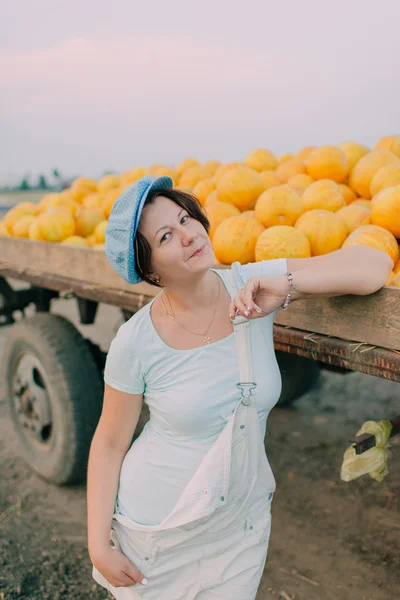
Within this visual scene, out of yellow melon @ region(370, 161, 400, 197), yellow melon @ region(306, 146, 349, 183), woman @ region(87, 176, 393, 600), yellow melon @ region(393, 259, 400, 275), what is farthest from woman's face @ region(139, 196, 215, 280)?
yellow melon @ region(306, 146, 349, 183)

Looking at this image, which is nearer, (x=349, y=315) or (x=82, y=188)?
(x=349, y=315)

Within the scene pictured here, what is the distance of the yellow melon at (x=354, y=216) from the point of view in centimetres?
238

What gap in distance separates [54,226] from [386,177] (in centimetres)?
204

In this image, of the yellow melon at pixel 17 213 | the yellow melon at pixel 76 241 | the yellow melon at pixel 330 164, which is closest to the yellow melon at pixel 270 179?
the yellow melon at pixel 330 164

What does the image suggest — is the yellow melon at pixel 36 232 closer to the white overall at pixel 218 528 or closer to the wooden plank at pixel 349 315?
the wooden plank at pixel 349 315

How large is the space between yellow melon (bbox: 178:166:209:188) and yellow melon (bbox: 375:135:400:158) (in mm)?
1209

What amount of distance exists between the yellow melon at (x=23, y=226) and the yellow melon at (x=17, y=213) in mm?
161

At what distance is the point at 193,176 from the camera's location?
151 inches

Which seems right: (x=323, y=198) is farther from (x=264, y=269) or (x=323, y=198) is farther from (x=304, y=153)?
(x=304, y=153)

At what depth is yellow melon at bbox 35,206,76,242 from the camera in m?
3.45

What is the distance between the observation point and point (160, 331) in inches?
66.7

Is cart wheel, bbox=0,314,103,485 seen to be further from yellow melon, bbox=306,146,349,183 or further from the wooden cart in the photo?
yellow melon, bbox=306,146,349,183

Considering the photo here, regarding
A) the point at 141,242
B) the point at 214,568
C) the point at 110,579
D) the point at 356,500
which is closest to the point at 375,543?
the point at 356,500

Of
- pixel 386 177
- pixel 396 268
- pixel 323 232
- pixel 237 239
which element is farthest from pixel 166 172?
pixel 396 268
